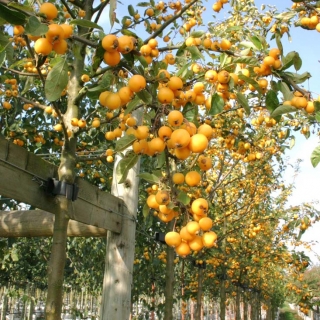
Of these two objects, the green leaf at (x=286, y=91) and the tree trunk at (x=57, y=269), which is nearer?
the green leaf at (x=286, y=91)

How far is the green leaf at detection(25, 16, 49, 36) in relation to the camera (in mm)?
1019

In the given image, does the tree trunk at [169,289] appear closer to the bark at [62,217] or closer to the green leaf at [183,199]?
the bark at [62,217]

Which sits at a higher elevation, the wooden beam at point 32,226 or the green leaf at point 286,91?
the green leaf at point 286,91

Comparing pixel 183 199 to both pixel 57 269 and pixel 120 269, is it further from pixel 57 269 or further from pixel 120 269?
pixel 120 269

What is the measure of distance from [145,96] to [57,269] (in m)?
1.14

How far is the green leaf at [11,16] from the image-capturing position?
99cm

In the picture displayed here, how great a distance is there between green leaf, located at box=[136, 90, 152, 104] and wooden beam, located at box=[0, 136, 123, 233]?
1.01 m

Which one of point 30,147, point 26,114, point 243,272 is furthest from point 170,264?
point 243,272

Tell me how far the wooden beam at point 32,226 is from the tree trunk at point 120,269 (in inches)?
6.2

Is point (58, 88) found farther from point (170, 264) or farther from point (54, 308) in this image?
point (170, 264)

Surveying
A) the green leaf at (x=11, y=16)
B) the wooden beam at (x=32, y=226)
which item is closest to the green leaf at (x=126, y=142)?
the green leaf at (x=11, y=16)

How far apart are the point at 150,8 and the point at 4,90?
150 cm

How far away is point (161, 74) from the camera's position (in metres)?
1.29

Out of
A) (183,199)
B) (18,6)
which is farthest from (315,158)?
(18,6)
